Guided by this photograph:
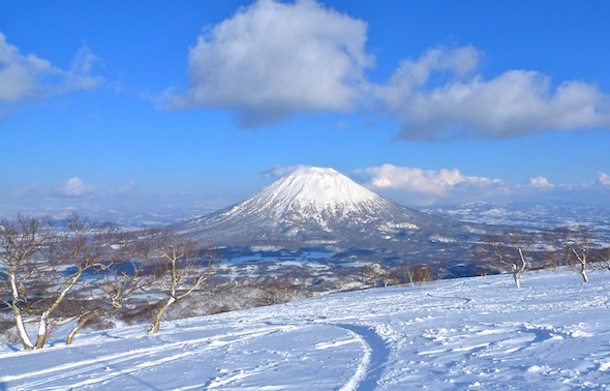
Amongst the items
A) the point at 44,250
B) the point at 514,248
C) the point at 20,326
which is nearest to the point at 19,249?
the point at 44,250

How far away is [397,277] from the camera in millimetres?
72500

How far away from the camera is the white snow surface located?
949 centimetres

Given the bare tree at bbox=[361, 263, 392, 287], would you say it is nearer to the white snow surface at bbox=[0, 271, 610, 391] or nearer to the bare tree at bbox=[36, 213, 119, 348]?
the white snow surface at bbox=[0, 271, 610, 391]

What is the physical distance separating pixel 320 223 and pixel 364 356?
152 meters

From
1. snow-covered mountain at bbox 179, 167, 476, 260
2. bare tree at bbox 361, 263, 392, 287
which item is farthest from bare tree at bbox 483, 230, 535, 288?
snow-covered mountain at bbox 179, 167, 476, 260

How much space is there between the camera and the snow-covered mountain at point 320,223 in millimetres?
134375

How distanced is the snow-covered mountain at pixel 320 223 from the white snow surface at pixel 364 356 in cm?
10233

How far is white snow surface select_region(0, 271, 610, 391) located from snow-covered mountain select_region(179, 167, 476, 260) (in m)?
102

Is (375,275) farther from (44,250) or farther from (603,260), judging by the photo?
(44,250)

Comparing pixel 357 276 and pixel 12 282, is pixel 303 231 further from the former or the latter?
pixel 12 282

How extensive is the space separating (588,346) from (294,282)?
64775mm

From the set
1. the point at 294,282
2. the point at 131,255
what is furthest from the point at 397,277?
the point at 131,255

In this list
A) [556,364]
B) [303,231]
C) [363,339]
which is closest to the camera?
[556,364]

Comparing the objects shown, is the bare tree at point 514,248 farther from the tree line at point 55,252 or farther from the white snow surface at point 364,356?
the tree line at point 55,252
